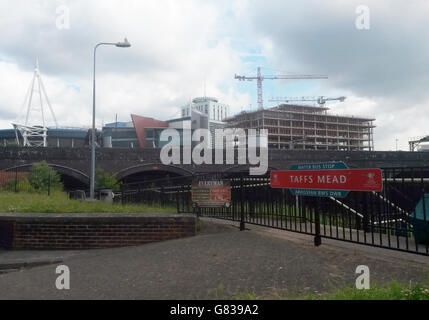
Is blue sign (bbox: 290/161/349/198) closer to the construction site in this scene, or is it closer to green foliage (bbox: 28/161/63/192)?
green foliage (bbox: 28/161/63/192)

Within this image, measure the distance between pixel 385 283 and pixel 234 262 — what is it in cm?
205

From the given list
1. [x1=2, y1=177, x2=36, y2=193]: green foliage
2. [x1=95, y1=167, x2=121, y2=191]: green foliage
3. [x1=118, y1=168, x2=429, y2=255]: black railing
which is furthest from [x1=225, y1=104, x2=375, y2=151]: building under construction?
[x1=118, y1=168, x2=429, y2=255]: black railing

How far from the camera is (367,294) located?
3611mm

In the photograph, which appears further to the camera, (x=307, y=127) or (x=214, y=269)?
(x=307, y=127)

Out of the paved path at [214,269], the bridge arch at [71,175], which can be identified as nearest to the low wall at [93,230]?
the paved path at [214,269]

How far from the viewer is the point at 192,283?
15.3ft

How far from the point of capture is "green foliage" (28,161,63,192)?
23594 millimetres

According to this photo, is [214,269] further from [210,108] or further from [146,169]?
[210,108]

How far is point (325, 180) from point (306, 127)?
114m

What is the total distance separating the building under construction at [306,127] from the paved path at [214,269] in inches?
3992

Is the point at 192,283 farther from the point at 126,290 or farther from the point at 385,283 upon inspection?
the point at 385,283
